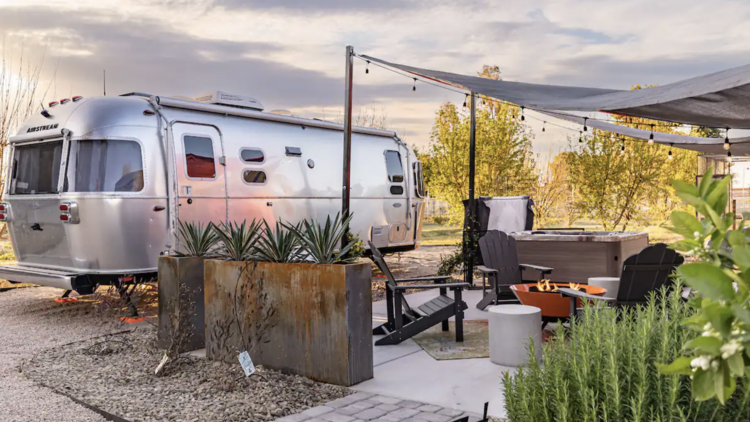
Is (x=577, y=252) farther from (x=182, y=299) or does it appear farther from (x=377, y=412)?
(x=377, y=412)

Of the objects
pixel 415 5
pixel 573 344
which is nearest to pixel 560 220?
pixel 415 5

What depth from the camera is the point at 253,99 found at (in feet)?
29.7

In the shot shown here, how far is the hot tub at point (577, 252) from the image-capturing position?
28.1 ft

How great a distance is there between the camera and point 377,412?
3873 millimetres

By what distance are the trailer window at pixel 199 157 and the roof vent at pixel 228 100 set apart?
705 millimetres

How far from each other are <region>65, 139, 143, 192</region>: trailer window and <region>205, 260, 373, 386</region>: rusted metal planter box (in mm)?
2722

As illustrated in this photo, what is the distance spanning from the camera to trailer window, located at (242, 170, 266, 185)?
852cm

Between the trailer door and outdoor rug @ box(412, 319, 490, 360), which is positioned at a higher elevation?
the trailer door

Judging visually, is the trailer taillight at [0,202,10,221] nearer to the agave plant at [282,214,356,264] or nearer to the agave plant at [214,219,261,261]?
the agave plant at [214,219,261,261]

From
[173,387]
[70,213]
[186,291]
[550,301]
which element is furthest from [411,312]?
[70,213]

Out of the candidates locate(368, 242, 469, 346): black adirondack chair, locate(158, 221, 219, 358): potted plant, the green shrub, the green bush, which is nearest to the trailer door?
locate(158, 221, 219, 358): potted plant

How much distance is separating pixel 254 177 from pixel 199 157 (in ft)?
2.91

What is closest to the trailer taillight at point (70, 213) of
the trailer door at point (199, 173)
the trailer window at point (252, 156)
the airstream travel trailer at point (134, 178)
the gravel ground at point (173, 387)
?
the airstream travel trailer at point (134, 178)

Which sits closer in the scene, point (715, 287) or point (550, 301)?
point (715, 287)
